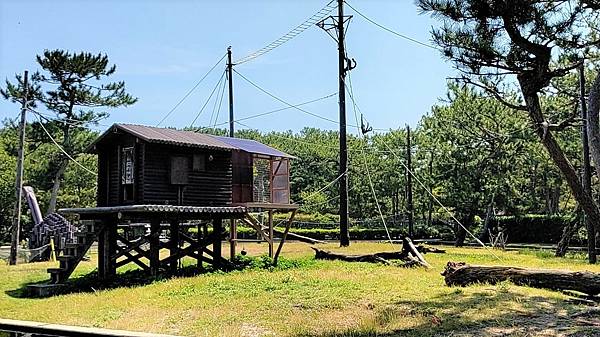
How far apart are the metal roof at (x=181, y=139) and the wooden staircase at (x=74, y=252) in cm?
269

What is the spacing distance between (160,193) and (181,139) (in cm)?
174

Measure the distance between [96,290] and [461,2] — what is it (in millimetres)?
10738

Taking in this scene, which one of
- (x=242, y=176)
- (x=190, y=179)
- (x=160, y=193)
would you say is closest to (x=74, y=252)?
(x=160, y=193)

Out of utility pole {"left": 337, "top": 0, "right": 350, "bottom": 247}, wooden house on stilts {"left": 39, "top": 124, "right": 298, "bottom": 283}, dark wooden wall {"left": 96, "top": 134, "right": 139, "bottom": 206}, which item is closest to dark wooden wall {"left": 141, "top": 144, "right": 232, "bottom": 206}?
wooden house on stilts {"left": 39, "top": 124, "right": 298, "bottom": 283}

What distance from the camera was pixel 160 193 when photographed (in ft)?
52.7

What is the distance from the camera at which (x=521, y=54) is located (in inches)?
345

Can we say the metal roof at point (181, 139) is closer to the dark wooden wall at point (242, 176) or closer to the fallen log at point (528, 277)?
the dark wooden wall at point (242, 176)

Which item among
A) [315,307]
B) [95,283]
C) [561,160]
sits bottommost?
[95,283]

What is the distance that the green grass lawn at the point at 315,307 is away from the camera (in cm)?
817

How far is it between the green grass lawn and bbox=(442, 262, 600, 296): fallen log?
32 cm

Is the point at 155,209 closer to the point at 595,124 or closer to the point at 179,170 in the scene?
the point at 179,170

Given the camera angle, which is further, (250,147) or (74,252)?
(250,147)

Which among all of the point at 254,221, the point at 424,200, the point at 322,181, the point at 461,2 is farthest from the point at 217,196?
the point at 322,181

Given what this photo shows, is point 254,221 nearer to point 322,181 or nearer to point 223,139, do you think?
point 223,139
